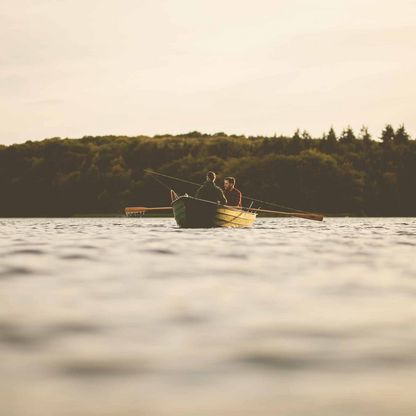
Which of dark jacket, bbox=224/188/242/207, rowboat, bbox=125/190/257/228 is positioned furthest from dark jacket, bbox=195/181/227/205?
dark jacket, bbox=224/188/242/207

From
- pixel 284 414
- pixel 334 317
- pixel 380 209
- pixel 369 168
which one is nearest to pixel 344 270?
pixel 334 317

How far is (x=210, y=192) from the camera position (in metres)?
34.7

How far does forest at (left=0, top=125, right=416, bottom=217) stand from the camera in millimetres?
126438

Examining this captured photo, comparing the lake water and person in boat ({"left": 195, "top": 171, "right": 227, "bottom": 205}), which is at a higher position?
person in boat ({"left": 195, "top": 171, "right": 227, "bottom": 205})

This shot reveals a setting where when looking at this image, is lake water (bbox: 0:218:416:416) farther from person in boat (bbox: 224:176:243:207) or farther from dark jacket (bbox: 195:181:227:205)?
person in boat (bbox: 224:176:243:207)

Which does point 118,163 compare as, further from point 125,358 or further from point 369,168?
point 125,358

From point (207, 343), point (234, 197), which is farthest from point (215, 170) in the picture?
point (207, 343)

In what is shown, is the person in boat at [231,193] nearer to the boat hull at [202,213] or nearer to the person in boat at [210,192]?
the boat hull at [202,213]

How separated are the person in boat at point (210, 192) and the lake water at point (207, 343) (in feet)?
67.5

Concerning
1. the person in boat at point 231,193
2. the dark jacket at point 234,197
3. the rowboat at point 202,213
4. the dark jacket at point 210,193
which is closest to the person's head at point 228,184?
the person in boat at point 231,193

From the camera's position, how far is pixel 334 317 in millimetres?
8539

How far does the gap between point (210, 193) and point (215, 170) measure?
111503mm

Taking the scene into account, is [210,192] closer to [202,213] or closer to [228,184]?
[202,213]

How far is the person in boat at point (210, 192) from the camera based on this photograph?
34.4 meters
